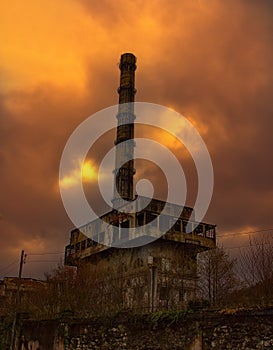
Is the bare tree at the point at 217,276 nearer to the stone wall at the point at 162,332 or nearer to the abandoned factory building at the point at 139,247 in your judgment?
the abandoned factory building at the point at 139,247

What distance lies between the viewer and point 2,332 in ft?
75.1

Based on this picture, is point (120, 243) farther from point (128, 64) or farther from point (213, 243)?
point (128, 64)

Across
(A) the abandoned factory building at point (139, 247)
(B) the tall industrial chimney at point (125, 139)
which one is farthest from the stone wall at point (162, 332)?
(B) the tall industrial chimney at point (125, 139)

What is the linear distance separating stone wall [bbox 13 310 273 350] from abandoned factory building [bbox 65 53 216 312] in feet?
54.9

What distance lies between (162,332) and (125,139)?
3266 cm

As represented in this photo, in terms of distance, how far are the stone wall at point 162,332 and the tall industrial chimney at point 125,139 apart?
84.8ft

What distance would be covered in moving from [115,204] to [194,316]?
30.4m

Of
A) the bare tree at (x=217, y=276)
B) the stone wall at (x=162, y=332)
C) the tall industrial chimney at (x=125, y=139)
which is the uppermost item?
the tall industrial chimney at (x=125, y=139)

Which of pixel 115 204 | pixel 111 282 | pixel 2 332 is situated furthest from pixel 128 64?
pixel 2 332

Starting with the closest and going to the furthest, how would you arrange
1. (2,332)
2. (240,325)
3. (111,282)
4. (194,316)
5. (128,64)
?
1. (240,325)
2. (194,316)
3. (2,332)
4. (111,282)
5. (128,64)

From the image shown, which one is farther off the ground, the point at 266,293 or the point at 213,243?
the point at 213,243

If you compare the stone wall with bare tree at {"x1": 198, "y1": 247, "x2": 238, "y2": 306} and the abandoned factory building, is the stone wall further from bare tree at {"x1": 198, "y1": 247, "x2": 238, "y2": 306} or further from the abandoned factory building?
the abandoned factory building

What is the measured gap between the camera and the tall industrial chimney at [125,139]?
44.6 m

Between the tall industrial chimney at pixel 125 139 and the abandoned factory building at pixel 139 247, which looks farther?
the tall industrial chimney at pixel 125 139
